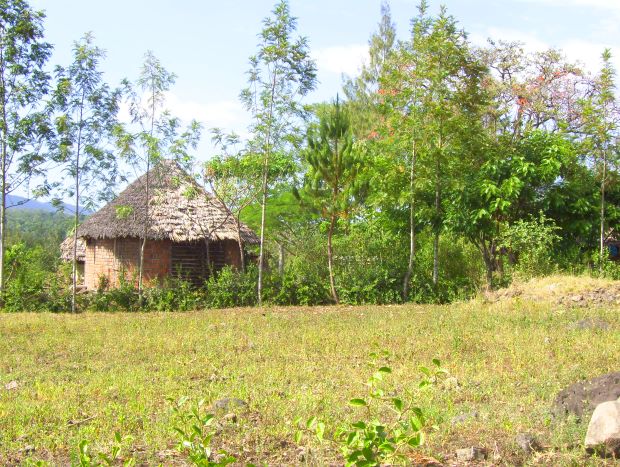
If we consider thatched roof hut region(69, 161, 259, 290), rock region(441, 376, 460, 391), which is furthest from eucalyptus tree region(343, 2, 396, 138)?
rock region(441, 376, 460, 391)

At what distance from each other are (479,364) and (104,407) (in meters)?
3.99

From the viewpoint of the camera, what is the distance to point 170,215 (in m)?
17.8

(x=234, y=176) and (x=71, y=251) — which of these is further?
(x=71, y=251)

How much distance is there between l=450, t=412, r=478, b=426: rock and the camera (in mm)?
Result: 4947

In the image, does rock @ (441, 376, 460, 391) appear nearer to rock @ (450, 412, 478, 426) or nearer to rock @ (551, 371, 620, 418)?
rock @ (450, 412, 478, 426)

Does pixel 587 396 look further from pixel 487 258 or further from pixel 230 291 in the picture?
pixel 487 258

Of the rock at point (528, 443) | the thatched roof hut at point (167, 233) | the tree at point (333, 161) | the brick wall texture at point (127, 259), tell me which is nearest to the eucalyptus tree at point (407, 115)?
the tree at point (333, 161)

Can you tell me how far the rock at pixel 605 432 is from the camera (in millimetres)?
4113

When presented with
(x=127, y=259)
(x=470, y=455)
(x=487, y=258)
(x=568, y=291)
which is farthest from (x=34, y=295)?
(x=470, y=455)

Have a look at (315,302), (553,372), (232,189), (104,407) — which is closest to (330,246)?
(315,302)

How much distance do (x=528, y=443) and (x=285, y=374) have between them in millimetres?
3154

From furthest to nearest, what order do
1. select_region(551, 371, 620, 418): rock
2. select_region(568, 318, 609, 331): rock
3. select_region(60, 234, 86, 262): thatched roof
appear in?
select_region(60, 234, 86, 262): thatched roof → select_region(568, 318, 609, 331): rock → select_region(551, 371, 620, 418): rock

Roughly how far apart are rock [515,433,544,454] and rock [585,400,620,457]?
12.4 inches

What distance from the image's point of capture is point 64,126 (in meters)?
15.0
